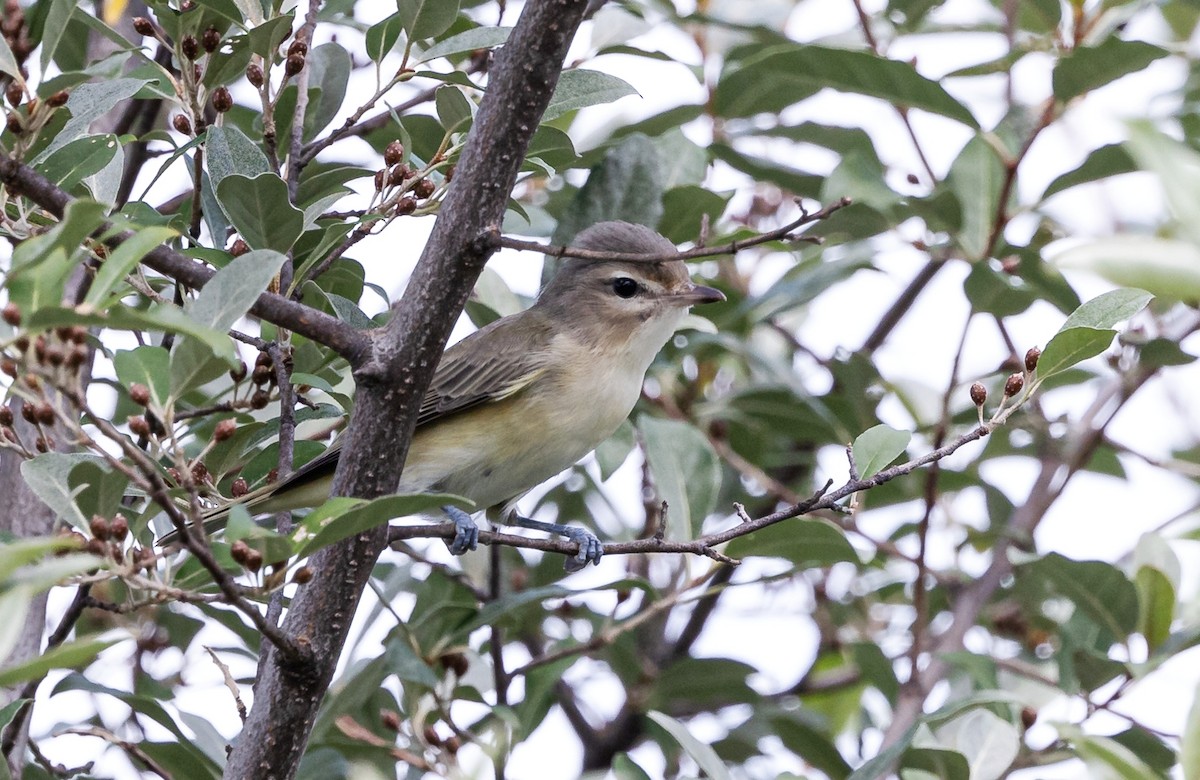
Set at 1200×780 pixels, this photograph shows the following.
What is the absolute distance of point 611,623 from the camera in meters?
4.31

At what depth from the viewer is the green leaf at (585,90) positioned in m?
3.16

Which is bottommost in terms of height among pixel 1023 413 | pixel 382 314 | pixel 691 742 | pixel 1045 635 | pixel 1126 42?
pixel 691 742

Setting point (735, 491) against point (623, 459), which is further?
point (735, 491)

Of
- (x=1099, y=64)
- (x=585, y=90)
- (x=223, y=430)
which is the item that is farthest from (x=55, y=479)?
(x=1099, y=64)

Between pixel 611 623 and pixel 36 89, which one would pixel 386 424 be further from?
pixel 611 623

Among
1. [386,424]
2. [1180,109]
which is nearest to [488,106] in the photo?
[386,424]

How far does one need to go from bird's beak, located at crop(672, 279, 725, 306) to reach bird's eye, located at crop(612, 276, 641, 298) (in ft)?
0.95

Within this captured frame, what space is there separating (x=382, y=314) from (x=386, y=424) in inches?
55.4

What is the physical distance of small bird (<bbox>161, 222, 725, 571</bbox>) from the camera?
168 inches

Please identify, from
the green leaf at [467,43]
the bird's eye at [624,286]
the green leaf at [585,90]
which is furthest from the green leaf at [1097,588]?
the green leaf at [467,43]

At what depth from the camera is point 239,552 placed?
2275 millimetres

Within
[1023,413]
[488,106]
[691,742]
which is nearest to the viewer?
[488,106]

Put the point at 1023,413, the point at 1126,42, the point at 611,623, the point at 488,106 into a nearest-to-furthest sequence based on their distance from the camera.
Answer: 1. the point at 488,106
2. the point at 1126,42
3. the point at 611,623
4. the point at 1023,413

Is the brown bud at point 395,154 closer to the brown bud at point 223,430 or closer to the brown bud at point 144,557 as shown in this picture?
the brown bud at point 223,430
